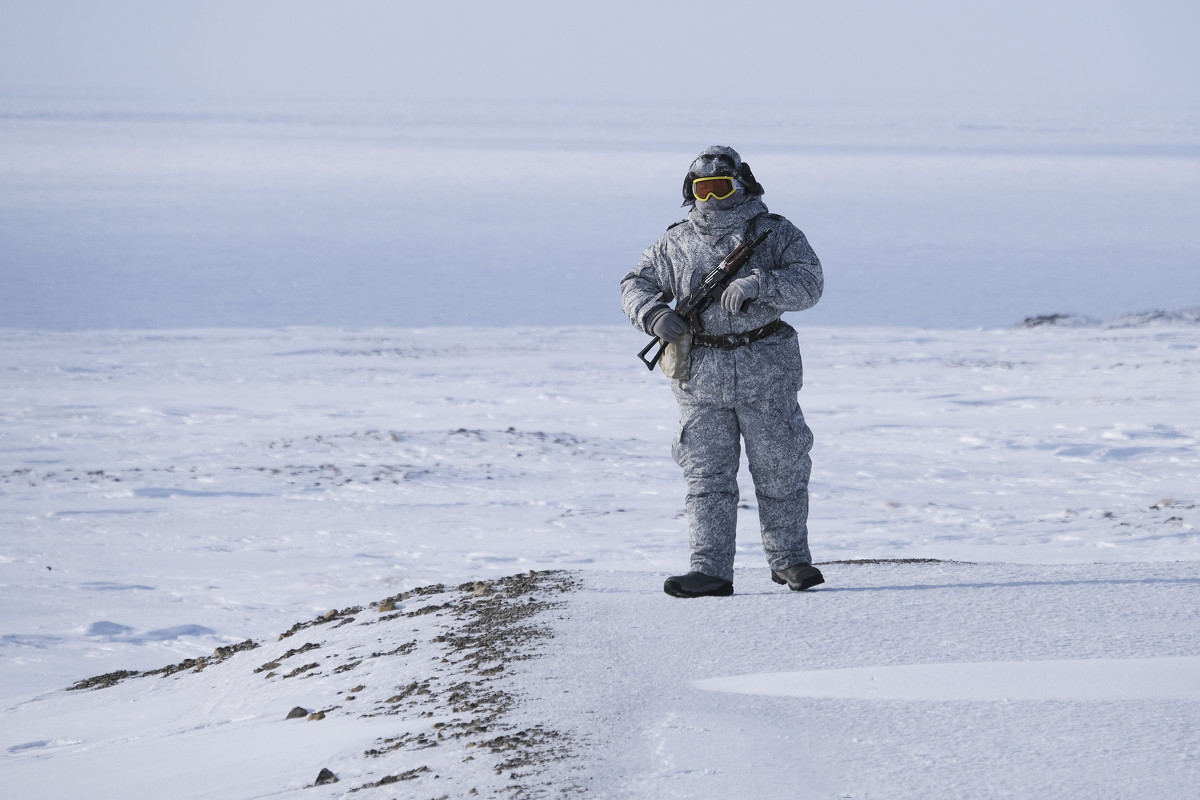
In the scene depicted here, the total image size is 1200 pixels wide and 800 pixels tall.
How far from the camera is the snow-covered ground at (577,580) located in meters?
2.87

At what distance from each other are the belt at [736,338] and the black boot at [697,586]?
749mm

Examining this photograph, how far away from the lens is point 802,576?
14.0ft

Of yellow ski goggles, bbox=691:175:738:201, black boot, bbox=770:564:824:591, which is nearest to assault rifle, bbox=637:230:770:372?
yellow ski goggles, bbox=691:175:738:201

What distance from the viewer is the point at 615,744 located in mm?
2871

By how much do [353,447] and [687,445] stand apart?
16.9 ft

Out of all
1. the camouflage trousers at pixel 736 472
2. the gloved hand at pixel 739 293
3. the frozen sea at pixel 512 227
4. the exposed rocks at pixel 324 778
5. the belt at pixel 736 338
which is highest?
the frozen sea at pixel 512 227

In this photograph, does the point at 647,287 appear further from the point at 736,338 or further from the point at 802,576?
the point at 802,576

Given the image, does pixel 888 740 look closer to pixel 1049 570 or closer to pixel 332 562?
pixel 1049 570

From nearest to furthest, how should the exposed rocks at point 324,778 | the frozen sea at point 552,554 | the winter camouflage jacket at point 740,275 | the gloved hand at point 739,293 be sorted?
the exposed rocks at point 324,778 → the frozen sea at point 552,554 → the gloved hand at point 739,293 → the winter camouflage jacket at point 740,275

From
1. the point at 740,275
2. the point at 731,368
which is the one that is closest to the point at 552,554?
the point at 731,368

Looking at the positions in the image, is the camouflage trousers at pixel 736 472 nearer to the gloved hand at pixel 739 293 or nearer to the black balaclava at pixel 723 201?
the gloved hand at pixel 739 293

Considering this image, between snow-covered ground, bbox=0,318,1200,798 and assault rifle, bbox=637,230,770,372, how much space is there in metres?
0.91

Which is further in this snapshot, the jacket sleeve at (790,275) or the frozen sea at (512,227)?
the frozen sea at (512,227)

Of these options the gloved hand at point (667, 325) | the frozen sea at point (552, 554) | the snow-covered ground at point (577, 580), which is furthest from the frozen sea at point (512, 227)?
the gloved hand at point (667, 325)
